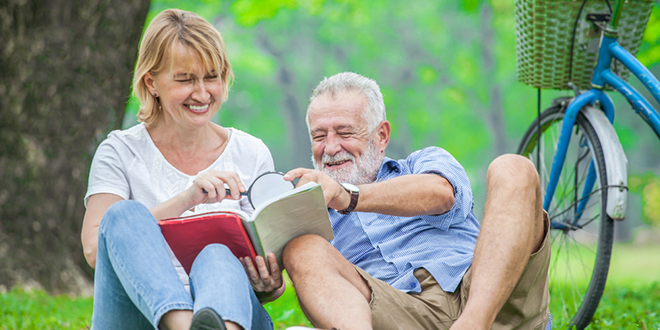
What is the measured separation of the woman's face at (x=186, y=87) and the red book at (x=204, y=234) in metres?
0.76

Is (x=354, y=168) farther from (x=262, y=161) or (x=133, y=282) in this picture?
(x=133, y=282)

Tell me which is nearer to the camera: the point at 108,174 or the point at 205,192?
the point at 205,192

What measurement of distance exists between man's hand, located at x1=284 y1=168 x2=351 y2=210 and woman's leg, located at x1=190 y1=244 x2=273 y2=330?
386 mm

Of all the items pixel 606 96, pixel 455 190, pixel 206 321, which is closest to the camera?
pixel 206 321

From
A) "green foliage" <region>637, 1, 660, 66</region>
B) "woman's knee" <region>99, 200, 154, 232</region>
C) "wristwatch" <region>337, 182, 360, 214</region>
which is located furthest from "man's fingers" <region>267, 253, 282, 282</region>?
"green foliage" <region>637, 1, 660, 66</region>

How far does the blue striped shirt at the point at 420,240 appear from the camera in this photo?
254cm

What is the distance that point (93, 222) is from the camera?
2.50 metres

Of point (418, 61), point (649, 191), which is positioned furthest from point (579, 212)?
point (649, 191)

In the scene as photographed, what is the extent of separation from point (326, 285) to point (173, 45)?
133cm

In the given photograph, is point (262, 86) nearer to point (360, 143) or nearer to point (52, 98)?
point (52, 98)

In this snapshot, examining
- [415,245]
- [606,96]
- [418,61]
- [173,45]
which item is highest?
[173,45]

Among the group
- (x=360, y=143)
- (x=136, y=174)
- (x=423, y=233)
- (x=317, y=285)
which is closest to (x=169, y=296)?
(x=317, y=285)

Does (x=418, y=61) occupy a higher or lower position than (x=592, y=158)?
lower

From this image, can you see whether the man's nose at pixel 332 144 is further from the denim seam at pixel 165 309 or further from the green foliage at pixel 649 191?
the green foliage at pixel 649 191
